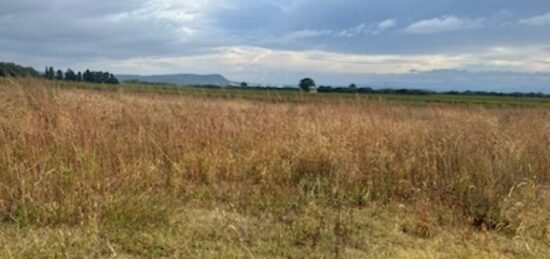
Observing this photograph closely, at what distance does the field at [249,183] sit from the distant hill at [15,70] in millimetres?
415

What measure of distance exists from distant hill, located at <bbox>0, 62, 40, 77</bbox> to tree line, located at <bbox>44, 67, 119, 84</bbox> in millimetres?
238

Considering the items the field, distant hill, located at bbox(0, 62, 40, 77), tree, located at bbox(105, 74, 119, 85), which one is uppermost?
distant hill, located at bbox(0, 62, 40, 77)

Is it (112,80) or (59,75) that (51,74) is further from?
(112,80)

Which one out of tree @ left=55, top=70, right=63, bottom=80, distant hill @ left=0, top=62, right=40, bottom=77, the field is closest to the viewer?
the field

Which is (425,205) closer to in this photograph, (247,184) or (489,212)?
(489,212)

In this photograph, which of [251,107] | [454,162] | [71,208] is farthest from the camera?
[251,107]

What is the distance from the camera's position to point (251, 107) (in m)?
9.84

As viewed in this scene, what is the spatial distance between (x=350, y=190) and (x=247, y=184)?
122 cm

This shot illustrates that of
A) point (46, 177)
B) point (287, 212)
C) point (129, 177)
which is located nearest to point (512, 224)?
point (287, 212)

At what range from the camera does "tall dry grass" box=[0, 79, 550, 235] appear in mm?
4738

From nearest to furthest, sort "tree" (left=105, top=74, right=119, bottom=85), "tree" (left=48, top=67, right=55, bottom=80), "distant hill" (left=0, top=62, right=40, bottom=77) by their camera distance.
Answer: "distant hill" (left=0, top=62, right=40, bottom=77) → "tree" (left=48, top=67, right=55, bottom=80) → "tree" (left=105, top=74, right=119, bottom=85)

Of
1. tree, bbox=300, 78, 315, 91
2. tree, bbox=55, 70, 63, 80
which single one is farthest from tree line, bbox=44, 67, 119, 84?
tree, bbox=300, 78, 315, 91

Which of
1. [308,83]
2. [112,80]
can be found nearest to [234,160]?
[112,80]

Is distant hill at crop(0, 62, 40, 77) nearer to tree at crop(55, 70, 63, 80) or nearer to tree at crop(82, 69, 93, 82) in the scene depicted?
tree at crop(55, 70, 63, 80)
